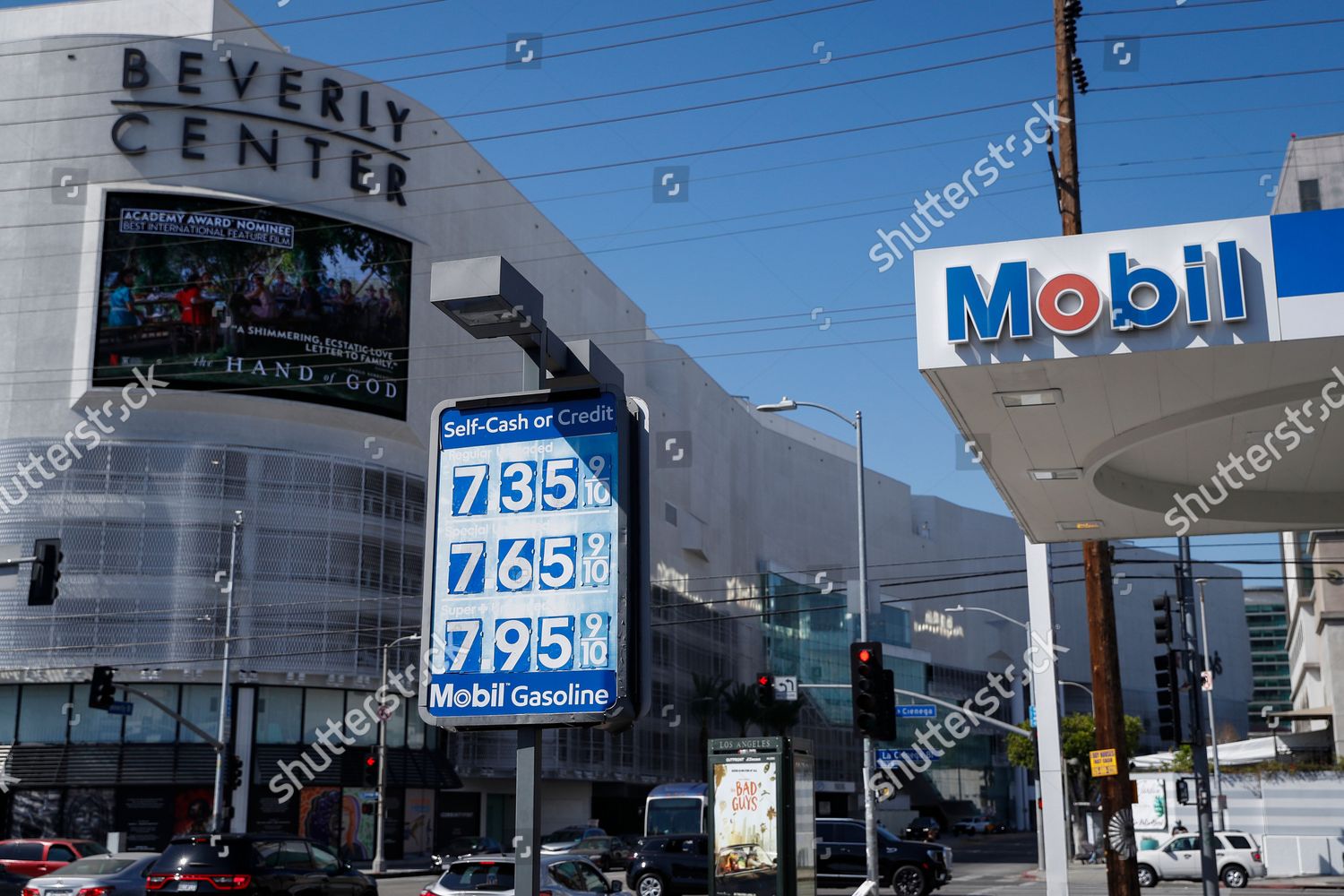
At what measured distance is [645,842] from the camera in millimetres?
33281

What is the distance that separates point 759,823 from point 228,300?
140 ft

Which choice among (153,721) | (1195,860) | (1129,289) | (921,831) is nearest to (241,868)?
(1129,289)

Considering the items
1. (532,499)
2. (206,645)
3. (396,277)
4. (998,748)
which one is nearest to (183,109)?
(396,277)

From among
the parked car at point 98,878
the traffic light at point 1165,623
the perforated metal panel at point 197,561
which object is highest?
the perforated metal panel at point 197,561

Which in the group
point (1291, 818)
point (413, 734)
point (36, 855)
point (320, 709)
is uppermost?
point (320, 709)

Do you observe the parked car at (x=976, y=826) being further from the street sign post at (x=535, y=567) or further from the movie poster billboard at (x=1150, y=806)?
the street sign post at (x=535, y=567)

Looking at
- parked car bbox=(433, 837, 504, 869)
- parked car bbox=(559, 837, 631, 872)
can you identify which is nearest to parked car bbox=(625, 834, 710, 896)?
parked car bbox=(559, 837, 631, 872)

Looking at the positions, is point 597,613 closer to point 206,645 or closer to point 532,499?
point 532,499

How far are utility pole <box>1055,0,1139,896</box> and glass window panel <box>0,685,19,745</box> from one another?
4525 cm

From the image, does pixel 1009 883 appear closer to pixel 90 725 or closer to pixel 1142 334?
pixel 1142 334

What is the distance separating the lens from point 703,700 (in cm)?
8556

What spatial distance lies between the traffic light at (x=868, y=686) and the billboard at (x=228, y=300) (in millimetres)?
40556

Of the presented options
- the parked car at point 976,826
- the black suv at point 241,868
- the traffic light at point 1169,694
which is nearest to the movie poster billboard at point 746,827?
the traffic light at point 1169,694

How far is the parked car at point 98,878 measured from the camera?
2192 centimetres
